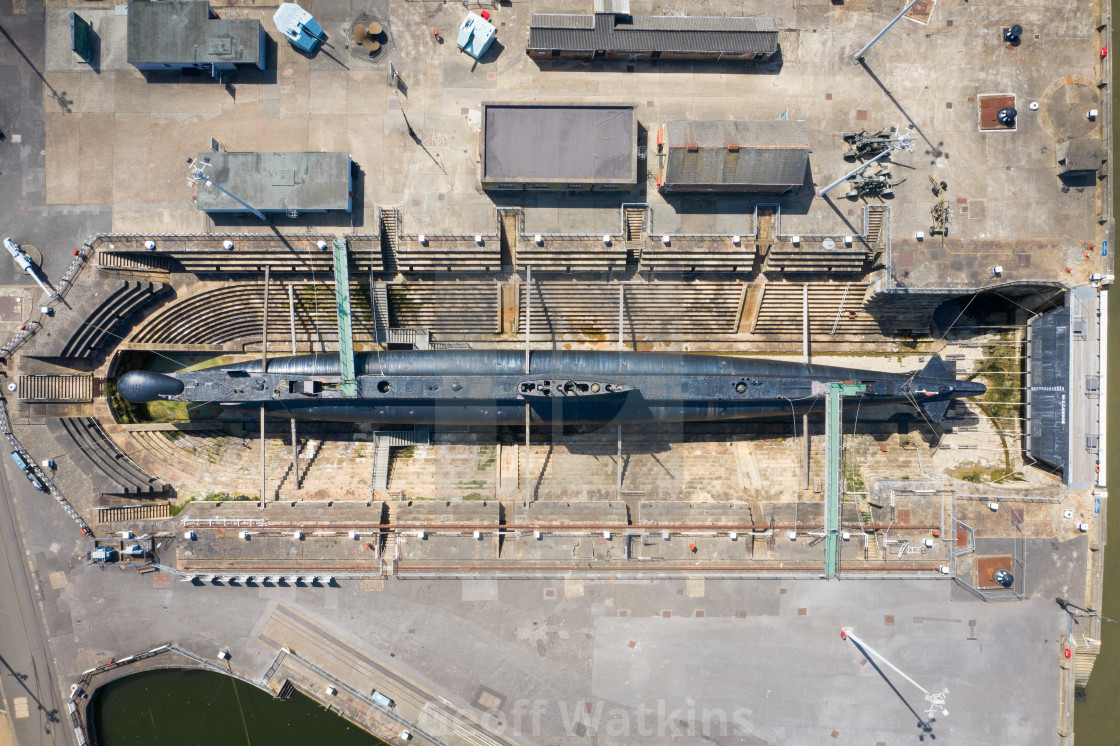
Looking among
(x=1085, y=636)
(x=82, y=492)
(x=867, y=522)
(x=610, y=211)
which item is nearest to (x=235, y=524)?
(x=82, y=492)

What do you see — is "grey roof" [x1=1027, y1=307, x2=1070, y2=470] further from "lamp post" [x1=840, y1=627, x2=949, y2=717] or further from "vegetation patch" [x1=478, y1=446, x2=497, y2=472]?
"vegetation patch" [x1=478, y1=446, x2=497, y2=472]

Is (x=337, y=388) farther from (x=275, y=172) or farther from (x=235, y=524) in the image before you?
(x=275, y=172)

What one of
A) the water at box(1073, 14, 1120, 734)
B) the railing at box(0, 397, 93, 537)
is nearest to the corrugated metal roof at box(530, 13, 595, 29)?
the water at box(1073, 14, 1120, 734)

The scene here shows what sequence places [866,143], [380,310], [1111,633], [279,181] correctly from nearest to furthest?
1. [279,181]
2. [866,143]
3. [1111,633]
4. [380,310]

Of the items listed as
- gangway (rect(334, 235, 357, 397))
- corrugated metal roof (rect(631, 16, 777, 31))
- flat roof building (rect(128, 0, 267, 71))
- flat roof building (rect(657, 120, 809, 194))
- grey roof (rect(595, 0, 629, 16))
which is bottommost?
gangway (rect(334, 235, 357, 397))

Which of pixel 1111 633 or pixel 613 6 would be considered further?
pixel 1111 633

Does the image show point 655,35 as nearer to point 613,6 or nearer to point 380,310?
point 613,6

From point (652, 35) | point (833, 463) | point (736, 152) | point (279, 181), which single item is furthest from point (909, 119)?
point (279, 181)
